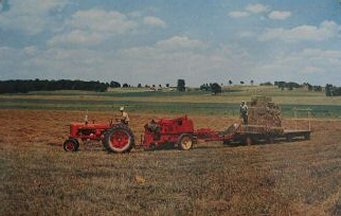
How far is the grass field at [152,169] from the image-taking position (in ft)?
29.9

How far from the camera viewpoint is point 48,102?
12.2 metres

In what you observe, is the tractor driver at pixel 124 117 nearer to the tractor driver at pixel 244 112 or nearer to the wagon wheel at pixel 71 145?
the wagon wheel at pixel 71 145

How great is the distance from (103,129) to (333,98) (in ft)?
16.8

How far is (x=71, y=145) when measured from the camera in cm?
1302

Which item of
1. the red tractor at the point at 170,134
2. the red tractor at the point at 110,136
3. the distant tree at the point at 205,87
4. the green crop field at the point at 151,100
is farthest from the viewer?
the red tractor at the point at 170,134

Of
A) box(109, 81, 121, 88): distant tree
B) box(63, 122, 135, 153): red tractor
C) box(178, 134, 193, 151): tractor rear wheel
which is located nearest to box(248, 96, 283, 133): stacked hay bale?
box(178, 134, 193, 151): tractor rear wheel

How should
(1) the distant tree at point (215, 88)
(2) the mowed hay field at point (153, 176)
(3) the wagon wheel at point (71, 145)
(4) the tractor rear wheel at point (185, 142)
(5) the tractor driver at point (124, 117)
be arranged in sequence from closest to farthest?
1. (2) the mowed hay field at point (153, 176)
2. (1) the distant tree at point (215, 88)
3. (5) the tractor driver at point (124, 117)
4. (3) the wagon wheel at point (71, 145)
5. (4) the tractor rear wheel at point (185, 142)

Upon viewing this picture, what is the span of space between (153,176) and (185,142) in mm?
3674

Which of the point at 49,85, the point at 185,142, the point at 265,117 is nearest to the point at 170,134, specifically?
the point at 185,142

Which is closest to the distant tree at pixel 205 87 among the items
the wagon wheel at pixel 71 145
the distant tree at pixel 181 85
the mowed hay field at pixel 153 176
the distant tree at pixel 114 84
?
the distant tree at pixel 181 85

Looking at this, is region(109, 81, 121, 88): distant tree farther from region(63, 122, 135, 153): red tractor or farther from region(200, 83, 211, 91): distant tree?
region(63, 122, 135, 153): red tractor

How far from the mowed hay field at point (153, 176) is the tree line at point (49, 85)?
59 cm

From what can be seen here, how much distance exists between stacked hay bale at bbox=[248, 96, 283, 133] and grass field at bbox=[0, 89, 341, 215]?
12.0 inches

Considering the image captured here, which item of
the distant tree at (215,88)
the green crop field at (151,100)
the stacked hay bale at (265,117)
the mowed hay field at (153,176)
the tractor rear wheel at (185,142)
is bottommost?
the mowed hay field at (153,176)
